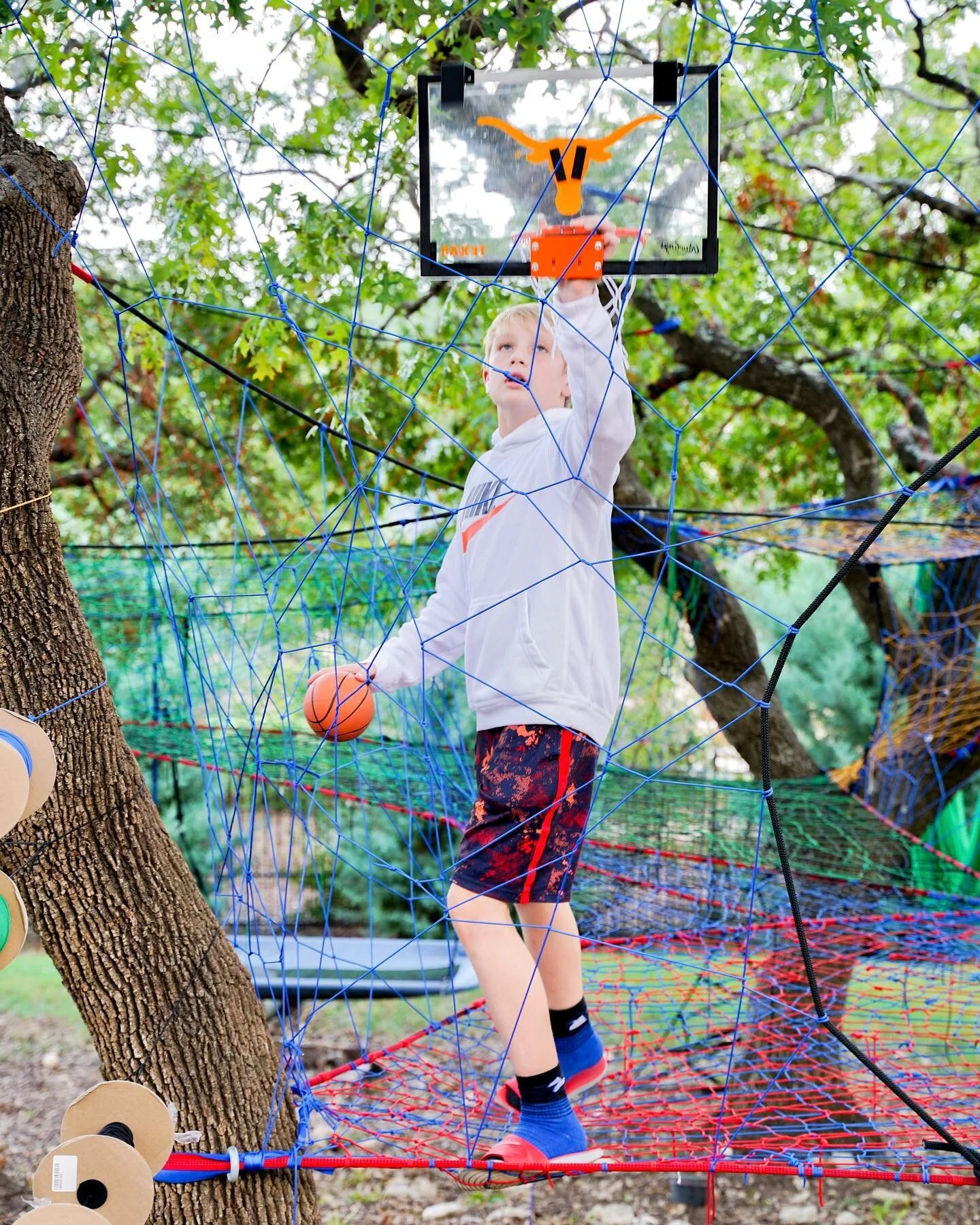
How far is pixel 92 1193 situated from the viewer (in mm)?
1116

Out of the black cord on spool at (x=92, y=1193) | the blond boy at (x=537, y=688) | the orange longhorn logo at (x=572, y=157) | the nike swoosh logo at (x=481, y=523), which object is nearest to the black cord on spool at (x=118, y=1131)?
the black cord on spool at (x=92, y=1193)

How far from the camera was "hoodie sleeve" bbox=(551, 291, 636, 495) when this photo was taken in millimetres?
1301

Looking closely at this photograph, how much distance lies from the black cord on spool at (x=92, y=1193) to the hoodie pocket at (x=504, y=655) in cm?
65

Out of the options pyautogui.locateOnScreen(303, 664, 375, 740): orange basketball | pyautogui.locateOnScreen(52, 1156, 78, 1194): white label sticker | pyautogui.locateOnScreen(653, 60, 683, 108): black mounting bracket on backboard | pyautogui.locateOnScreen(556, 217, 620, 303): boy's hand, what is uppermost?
pyautogui.locateOnScreen(653, 60, 683, 108): black mounting bracket on backboard

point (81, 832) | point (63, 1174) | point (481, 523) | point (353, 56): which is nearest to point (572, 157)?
point (481, 523)

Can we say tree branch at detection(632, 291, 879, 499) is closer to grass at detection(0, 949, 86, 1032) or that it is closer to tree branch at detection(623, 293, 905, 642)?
tree branch at detection(623, 293, 905, 642)

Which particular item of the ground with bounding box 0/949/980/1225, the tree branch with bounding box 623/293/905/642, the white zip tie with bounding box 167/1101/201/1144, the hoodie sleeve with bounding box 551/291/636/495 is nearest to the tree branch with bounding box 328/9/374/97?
the tree branch with bounding box 623/293/905/642

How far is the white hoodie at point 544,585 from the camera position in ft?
4.77

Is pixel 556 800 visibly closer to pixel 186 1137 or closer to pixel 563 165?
pixel 186 1137

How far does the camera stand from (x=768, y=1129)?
1.62m

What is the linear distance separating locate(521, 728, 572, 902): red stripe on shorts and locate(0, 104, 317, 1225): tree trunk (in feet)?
1.32

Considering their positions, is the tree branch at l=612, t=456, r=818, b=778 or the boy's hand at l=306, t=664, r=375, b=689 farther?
the tree branch at l=612, t=456, r=818, b=778

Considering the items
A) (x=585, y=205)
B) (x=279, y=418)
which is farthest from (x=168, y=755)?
(x=585, y=205)

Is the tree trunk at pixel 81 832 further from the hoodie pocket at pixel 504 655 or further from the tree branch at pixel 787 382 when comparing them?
the tree branch at pixel 787 382
